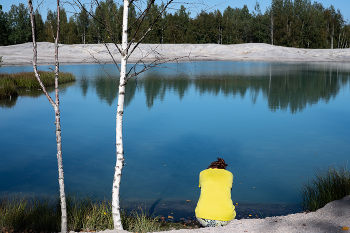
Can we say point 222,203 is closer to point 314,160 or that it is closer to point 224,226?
point 224,226

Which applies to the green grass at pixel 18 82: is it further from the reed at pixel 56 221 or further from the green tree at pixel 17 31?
the green tree at pixel 17 31

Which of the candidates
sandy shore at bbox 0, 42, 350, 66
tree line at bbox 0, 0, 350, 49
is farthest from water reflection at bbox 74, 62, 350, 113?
tree line at bbox 0, 0, 350, 49

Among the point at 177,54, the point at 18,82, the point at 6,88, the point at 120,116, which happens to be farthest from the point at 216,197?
the point at 177,54

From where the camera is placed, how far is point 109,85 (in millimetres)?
20344

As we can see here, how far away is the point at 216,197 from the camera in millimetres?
3469

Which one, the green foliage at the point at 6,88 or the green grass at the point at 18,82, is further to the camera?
the green grass at the point at 18,82

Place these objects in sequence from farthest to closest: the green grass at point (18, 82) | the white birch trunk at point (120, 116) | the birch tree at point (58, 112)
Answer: the green grass at point (18, 82) < the white birch trunk at point (120, 116) < the birch tree at point (58, 112)

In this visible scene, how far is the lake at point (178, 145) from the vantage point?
573 cm

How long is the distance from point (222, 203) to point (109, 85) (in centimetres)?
1771

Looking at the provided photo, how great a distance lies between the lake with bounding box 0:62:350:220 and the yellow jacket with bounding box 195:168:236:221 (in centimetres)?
122

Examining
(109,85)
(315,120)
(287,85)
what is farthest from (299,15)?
(315,120)

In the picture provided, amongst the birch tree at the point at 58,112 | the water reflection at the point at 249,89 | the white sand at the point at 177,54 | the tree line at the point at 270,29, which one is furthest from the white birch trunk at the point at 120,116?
the tree line at the point at 270,29

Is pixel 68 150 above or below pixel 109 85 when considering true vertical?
below

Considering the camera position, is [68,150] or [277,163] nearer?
[277,163]
